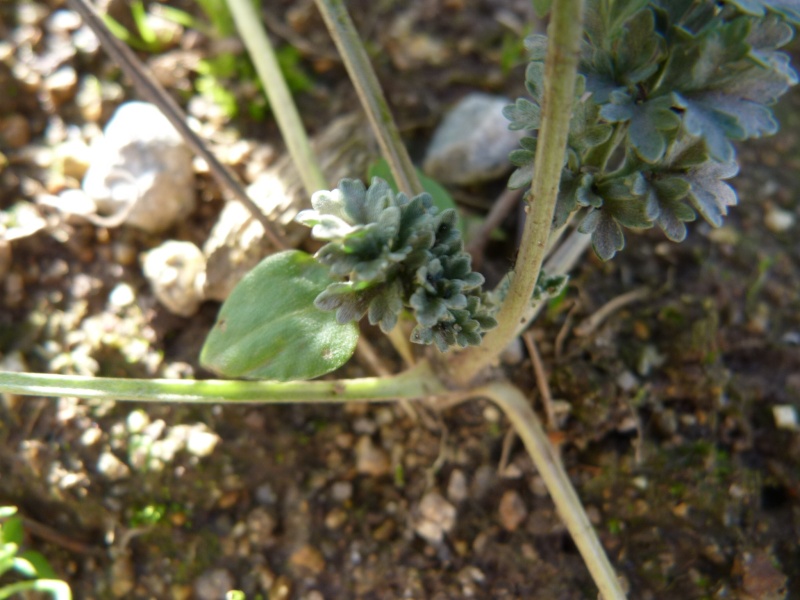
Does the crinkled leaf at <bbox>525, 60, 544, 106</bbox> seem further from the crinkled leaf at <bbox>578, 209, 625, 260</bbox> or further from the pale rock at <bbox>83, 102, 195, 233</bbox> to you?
the pale rock at <bbox>83, 102, 195, 233</bbox>

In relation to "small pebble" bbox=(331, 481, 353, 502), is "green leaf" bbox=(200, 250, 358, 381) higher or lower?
higher

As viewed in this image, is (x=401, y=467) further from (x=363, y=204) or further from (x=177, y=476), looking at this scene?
(x=363, y=204)

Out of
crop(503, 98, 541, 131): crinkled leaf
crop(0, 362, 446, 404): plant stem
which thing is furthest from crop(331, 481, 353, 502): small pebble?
crop(503, 98, 541, 131): crinkled leaf

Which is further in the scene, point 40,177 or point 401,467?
point 40,177

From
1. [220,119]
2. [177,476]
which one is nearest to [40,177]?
[220,119]

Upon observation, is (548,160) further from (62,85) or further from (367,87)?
(62,85)

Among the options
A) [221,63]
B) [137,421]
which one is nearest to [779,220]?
[221,63]

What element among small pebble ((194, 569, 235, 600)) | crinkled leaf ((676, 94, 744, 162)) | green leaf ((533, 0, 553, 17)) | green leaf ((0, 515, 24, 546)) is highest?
green leaf ((533, 0, 553, 17))
